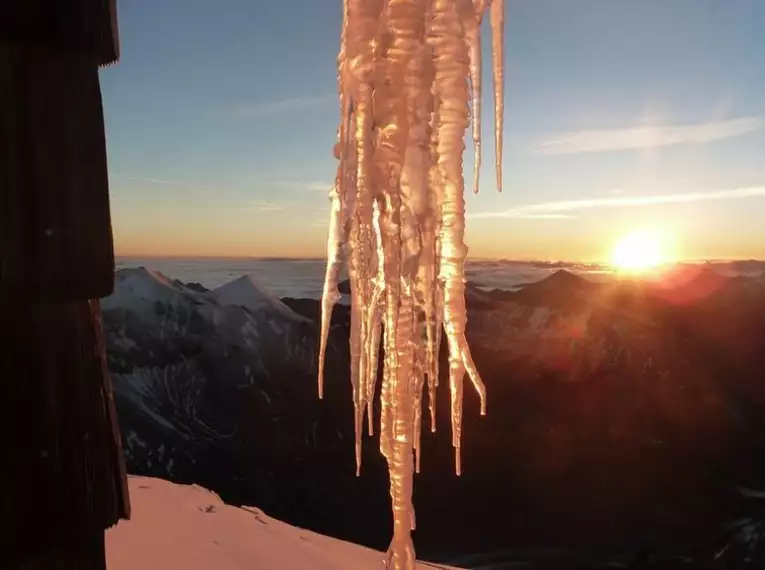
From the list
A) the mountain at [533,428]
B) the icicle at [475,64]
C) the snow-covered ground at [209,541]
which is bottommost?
the mountain at [533,428]

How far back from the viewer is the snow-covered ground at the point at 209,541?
384 cm

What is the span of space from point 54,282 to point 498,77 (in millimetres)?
1023

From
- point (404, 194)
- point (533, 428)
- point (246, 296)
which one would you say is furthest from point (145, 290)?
point (404, 194)

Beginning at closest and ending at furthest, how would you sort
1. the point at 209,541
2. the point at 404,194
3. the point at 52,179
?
1. the point at 52,179
2. the point at 404,194
3. the point at 209,541

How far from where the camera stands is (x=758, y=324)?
16609 millimetres

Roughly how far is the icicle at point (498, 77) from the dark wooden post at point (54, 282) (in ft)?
2.72

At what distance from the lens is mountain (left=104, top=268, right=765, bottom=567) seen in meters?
17.2

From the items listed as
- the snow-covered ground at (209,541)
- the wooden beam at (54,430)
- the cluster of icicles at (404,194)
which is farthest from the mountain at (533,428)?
the wooden beam at (54,430)

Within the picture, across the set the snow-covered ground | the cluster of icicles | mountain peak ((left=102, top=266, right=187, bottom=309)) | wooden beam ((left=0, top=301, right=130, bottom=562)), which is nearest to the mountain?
mountain peak ((left=102, top=266, right=187, bottom=309))

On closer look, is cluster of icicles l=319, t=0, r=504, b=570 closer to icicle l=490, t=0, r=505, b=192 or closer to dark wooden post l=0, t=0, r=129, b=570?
icicle l=490, t=0, r=505, b=192

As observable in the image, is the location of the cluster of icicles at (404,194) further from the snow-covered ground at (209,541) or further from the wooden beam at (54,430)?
the snow-covered ground at (209,541)

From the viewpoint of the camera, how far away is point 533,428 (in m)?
18.5

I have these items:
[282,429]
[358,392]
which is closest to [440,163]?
[358,392]

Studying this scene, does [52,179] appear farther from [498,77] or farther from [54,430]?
[498,77]
